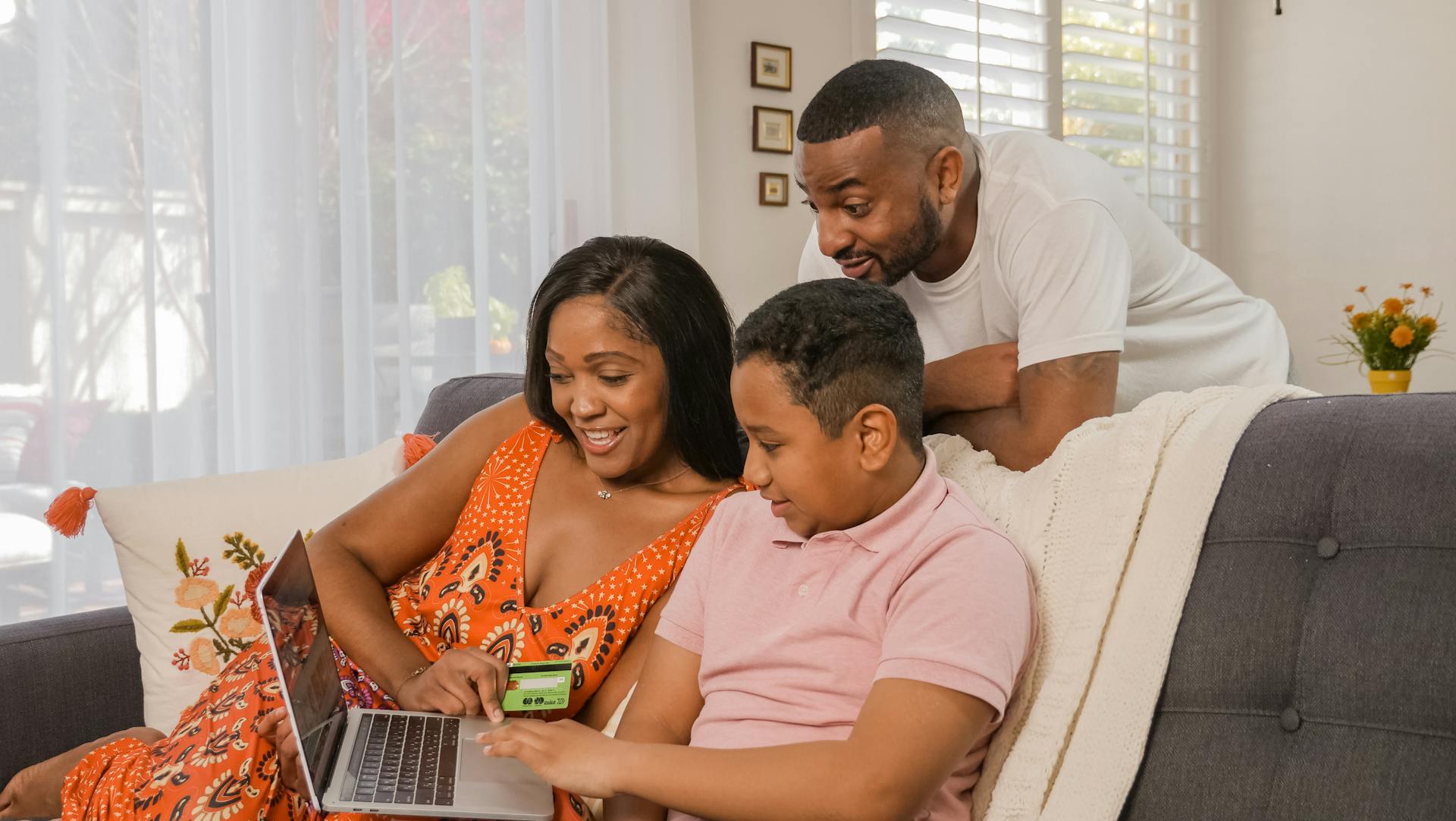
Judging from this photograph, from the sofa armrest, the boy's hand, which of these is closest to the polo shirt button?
the boy's hand

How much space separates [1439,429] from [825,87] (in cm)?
89

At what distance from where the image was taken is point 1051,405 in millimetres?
1433

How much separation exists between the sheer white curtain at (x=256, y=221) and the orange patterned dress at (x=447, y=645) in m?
1.32

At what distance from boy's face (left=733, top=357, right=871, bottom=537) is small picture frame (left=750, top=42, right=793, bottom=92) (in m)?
2.76

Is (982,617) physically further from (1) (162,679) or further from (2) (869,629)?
(1) (162,679)

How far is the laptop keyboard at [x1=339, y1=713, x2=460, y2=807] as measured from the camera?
113cm

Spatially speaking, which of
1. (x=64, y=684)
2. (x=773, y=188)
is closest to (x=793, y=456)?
(x=64, y=684)

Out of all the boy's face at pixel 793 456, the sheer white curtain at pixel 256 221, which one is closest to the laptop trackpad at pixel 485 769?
the boy's face at pixel 793 456

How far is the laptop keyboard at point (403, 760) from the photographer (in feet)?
3.71

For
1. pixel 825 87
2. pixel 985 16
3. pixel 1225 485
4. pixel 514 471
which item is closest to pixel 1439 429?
pixel 1225 485

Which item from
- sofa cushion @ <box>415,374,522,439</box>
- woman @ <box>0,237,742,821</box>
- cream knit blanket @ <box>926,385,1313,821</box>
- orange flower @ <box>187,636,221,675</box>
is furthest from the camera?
sofa cushion @ <box>415,374,522,439</box>

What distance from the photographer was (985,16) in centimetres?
425

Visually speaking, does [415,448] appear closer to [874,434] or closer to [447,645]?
[447,645]

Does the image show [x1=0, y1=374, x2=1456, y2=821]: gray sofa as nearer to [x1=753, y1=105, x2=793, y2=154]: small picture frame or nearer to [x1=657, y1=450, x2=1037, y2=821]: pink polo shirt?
[x1=657, y1=450, x2=1037, y2=821]: pink polo shirt
